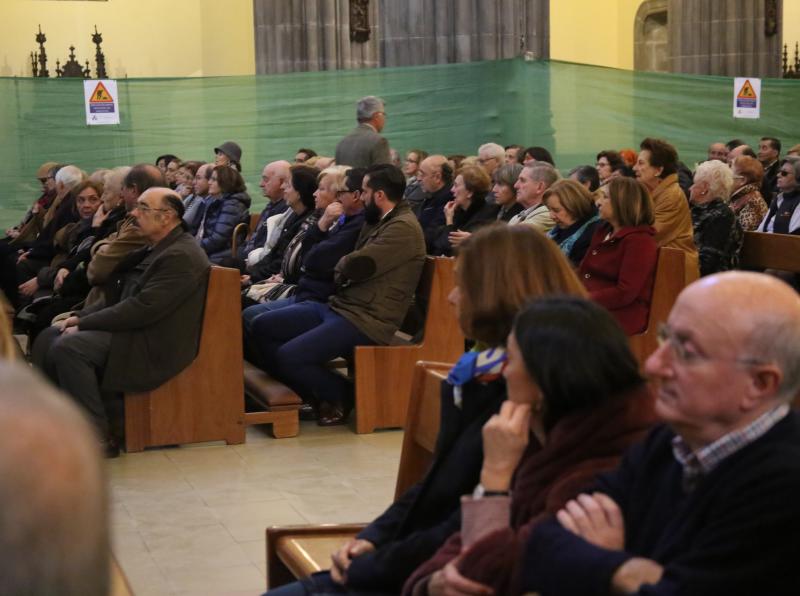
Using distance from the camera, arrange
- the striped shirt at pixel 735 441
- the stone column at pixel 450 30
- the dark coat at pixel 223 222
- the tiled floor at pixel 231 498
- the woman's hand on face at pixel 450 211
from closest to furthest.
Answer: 1. the striped shirt at pixel 735 441
2. the tiled floor at pixel 231 498
3. the woman's hand on face at pixel 450 211
4. the dark coat at pixel 223 222
5. the stone column at pixel 450 30

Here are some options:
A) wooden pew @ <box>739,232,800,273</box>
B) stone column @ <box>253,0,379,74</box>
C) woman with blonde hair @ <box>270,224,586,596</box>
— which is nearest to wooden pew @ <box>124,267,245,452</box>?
wooden pew @ <box>739,232,800,273</box>

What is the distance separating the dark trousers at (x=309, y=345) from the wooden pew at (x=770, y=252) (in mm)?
2322

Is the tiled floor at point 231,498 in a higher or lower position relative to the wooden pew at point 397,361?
lower

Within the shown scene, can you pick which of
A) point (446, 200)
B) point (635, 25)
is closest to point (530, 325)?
point (446, 200)

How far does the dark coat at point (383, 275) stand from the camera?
673 cm

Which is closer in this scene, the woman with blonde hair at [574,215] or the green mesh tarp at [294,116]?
the woman with blonde hair at [574,215]

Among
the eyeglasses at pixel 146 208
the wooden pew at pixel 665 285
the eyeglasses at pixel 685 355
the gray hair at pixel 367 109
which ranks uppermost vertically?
the gray hair at pixel 367 109

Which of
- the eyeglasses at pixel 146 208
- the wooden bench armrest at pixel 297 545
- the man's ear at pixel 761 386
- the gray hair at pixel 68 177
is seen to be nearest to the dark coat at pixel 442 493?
the wooden bench armrest at pixel 297 545

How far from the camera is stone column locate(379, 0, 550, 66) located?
15609 millimetres

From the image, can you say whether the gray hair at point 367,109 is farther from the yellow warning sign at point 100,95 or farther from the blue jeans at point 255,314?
the yellow warning sign at point 100,95

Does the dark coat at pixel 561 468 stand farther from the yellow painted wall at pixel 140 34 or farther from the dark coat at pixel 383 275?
the yellow painted wall at pixel 140 34

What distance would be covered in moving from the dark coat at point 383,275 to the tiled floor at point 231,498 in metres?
0.60

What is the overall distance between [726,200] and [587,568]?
20.9 feet

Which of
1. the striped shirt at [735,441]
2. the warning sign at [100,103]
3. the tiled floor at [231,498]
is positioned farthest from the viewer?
the warning sign at [100,103]
